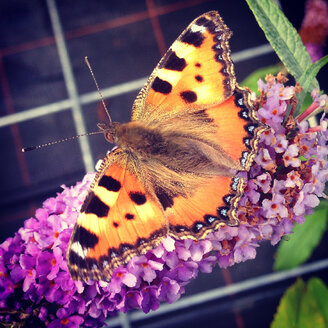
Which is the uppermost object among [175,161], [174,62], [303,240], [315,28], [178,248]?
[315,28]

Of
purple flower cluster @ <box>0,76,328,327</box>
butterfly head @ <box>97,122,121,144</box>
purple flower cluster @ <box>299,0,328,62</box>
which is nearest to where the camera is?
purple flower cluster @ <box>0,76,328,327</box>

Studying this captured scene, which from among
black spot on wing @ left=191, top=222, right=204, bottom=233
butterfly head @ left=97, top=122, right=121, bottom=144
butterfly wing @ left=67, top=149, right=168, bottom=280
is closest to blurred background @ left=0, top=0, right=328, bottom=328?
butterfly head @ left=97, top=122, right=121, bottom=144

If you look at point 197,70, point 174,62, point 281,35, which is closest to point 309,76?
point 281,35

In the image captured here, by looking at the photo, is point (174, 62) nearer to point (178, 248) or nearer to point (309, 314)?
point (178, 248)

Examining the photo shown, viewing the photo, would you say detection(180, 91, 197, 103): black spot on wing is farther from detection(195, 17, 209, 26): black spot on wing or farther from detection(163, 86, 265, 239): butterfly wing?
detection(195, 17, 209, 26): black spot on wing

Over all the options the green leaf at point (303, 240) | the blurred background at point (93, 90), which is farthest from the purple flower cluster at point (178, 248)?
the blurred background at point (93, 90)

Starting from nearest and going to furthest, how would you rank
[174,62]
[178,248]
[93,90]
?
[178,248] < [174,62] < [93,90]

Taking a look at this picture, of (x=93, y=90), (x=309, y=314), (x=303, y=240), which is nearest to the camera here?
(x=309, y=314)
